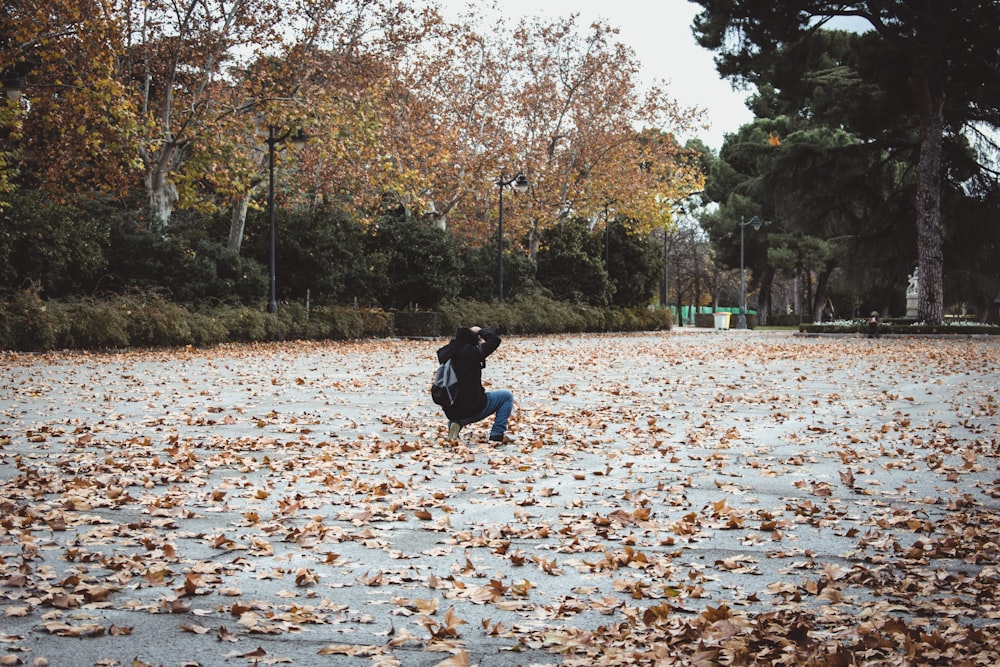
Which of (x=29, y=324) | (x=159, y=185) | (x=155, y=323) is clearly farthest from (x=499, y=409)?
(x=159, y=185)

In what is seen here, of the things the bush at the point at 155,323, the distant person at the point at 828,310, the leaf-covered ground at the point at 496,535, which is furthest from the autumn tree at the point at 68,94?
the distant person at the point at 828,310

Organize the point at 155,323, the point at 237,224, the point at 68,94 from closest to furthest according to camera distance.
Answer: the point at 68,94
the point at 155,323
the point at 237,224

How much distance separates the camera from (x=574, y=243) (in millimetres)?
45250

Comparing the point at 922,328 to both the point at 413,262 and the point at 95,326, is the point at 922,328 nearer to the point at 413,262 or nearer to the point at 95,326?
the point at 413,262

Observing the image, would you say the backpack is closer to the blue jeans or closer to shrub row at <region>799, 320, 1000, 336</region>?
the blue jeans

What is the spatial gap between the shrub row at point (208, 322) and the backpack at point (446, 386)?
14.4 m

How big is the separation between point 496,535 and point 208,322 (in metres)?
20.3

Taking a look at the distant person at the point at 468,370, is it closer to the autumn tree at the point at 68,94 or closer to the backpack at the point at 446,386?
the backpack at the point at 446,386

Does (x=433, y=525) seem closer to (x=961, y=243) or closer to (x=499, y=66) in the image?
(x=499, y=66)

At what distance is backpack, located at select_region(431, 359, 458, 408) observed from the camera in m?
8.85

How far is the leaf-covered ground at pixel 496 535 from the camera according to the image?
3.81m

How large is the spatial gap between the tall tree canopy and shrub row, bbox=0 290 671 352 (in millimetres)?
12859

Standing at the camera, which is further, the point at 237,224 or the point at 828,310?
the point at 828,310

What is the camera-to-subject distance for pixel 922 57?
117 feet
